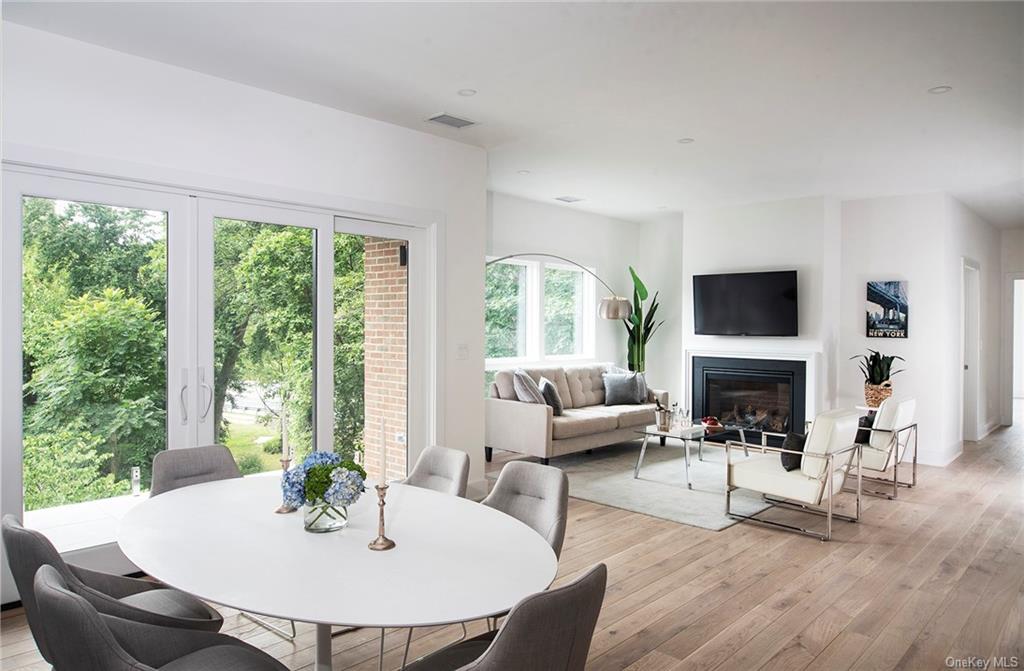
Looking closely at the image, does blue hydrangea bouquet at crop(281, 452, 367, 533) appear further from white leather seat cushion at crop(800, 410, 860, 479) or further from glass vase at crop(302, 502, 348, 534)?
white leather seat cushion at crop(800, 410, 860, 479)

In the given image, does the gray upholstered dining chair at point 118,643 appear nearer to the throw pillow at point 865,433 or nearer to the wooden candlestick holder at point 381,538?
the wooden candlestick holder at point 381,538

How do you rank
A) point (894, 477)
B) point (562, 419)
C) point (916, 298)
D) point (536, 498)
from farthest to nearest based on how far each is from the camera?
point (916, 298) < point (562, 419) < point (894, 477) < point (536, 498)

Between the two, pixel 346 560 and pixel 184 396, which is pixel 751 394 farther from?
pixel 346 560

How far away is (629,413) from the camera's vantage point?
705 cm

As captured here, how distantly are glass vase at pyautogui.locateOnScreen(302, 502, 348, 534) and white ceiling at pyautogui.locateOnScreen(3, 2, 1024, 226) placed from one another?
2105 mm

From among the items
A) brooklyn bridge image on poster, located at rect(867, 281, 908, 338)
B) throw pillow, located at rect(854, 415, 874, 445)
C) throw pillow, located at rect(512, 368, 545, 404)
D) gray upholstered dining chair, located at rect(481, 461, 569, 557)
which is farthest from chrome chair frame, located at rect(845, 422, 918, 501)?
gray upholstered dining chair, located at rect(481, 461, 569, 557)

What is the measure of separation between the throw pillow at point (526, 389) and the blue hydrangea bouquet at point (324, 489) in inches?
168

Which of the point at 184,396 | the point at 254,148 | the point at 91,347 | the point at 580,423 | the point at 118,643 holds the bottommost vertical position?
the point at 580,423

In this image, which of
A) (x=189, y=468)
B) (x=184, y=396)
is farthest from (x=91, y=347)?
(x=189, y=468)

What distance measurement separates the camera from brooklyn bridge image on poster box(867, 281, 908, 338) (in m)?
6.86

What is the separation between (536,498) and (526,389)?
3922 millimetres

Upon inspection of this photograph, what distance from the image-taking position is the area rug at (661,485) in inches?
191

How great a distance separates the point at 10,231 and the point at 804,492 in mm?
4648

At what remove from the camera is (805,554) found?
3.96 m
